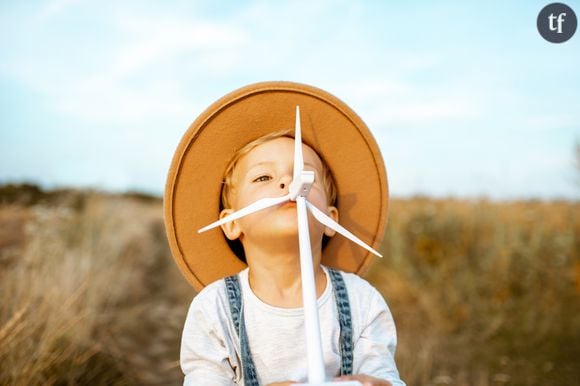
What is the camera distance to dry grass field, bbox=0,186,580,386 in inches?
183

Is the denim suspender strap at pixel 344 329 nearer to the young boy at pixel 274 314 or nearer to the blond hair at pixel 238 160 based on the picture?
the young boy at pixel 274 314

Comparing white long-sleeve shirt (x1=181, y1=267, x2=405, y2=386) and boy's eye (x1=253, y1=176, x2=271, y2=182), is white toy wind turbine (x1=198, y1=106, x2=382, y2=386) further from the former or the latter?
white long-sleeve shirt (x1=181, y1=267, x2=405, y2=386)

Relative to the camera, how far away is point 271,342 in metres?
2.40

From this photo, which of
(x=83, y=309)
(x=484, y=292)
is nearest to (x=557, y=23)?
(x=484, y=292)

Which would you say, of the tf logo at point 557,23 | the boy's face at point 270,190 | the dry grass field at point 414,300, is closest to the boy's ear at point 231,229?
the boy's face at point 270,190

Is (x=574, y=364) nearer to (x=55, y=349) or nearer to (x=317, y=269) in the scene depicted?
(x=317, y=269)

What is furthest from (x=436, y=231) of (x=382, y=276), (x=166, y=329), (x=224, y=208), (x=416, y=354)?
(x=224, y=208)

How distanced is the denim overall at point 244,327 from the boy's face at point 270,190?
23cm

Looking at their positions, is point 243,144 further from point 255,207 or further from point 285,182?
point 255,207

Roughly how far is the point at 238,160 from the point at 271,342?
2.64 feet

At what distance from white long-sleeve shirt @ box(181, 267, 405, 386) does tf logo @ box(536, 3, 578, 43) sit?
2529mm

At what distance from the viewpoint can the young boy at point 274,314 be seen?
2.36m

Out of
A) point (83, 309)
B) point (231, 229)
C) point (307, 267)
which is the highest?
point (231, 229)

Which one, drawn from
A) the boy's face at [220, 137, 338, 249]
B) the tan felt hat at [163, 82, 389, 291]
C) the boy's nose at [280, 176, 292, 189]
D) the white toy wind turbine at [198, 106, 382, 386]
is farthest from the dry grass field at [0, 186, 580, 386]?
the white toy wind turbine at [198, 106, 382, 386]
